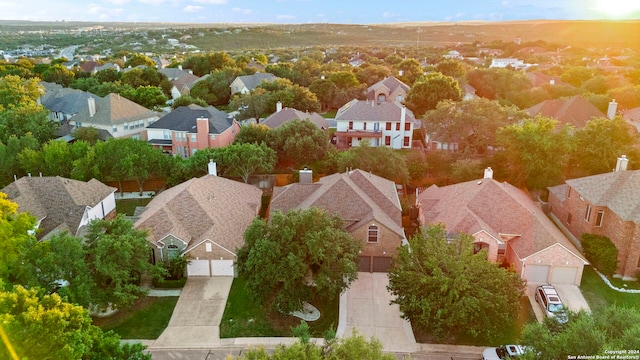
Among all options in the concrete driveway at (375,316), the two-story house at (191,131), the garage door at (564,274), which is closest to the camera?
the concrete driveway at (375,316)

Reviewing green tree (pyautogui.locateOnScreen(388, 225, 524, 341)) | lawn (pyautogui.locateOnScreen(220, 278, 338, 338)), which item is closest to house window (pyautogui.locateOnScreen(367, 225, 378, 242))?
lawn (pyautogui.locateOnScreen(220, 278, 338, 338))

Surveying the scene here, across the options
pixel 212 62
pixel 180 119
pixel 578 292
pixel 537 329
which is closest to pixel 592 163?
pixel 578 292

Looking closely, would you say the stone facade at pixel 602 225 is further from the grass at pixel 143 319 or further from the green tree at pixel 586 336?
the grass at pixel 143 319

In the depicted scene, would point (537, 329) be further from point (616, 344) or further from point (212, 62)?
point (212, 62)

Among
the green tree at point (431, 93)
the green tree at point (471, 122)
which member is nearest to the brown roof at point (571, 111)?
the green tree at point (471, 122)

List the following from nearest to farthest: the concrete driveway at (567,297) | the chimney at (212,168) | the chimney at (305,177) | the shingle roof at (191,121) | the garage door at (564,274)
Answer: the concrete driveway at (567,297) → the garage door at (564,274) → the chimney at (305,177) → the chimney at (212,168) → the shingle roof at (191,121)
